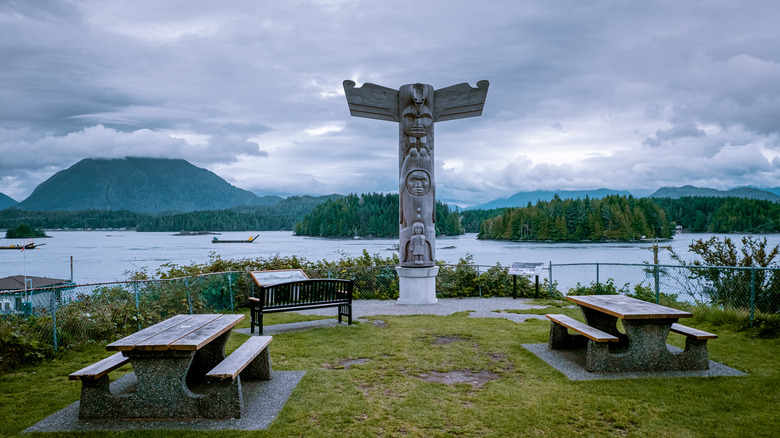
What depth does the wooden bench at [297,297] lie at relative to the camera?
777 centimetres

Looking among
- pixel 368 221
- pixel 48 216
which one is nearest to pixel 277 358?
pixel 368 221

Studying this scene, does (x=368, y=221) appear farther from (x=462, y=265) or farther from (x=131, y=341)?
(x=131, y=341)

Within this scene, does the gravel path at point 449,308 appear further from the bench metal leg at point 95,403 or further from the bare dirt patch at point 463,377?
the bench metal leg at point 95,403

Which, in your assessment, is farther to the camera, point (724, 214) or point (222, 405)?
point (724, 214)

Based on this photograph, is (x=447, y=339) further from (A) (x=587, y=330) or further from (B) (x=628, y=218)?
(B) (x=628, y=218)

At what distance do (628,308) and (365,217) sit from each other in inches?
2285

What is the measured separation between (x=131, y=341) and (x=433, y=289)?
7752 mm

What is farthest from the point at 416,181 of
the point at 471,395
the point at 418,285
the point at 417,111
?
the point at 471,395

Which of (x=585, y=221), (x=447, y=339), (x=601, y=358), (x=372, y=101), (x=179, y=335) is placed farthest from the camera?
(x=585, y=221)

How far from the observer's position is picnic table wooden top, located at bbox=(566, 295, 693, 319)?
203 inches

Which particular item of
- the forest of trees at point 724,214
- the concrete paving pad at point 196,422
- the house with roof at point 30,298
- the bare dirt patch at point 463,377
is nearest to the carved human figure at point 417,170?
the bare dirt patch at point 463,377

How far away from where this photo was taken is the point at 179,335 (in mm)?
4379

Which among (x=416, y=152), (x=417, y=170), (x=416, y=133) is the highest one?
(x=416, y=133)

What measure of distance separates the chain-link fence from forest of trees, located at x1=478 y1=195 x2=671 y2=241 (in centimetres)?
2724
